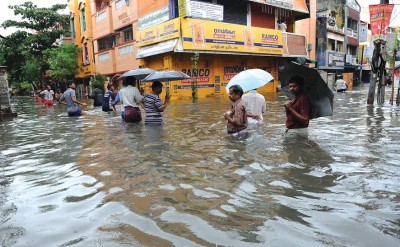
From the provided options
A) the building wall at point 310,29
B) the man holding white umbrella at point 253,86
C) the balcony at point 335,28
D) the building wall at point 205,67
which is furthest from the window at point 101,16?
the man holding white umbrella at point 253,86

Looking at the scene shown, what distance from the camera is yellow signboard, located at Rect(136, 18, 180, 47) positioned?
19344 mm

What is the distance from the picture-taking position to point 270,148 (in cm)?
561

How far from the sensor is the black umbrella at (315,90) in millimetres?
5133

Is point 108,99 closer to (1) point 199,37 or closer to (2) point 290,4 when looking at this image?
(1) point 199,37

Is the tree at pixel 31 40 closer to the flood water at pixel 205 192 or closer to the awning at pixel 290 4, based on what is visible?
the awning at pixel 290 4

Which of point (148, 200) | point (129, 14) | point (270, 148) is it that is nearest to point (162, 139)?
point (270, 148)

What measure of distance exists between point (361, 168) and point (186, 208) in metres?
2.50

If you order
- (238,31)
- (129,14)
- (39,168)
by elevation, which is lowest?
(39,168)

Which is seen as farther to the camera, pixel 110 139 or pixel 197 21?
pixel 197 21

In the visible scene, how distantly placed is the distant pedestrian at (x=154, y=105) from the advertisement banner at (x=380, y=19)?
8.82 metres

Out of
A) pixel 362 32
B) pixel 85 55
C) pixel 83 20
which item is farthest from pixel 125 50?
pixel 362 32

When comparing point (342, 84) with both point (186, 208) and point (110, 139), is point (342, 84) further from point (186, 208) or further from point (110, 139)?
point (186, 208)

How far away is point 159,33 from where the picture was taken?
68.1 feet

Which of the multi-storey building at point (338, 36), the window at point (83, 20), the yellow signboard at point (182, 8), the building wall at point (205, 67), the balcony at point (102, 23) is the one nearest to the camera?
the yellow signboard at point (182, 8)
